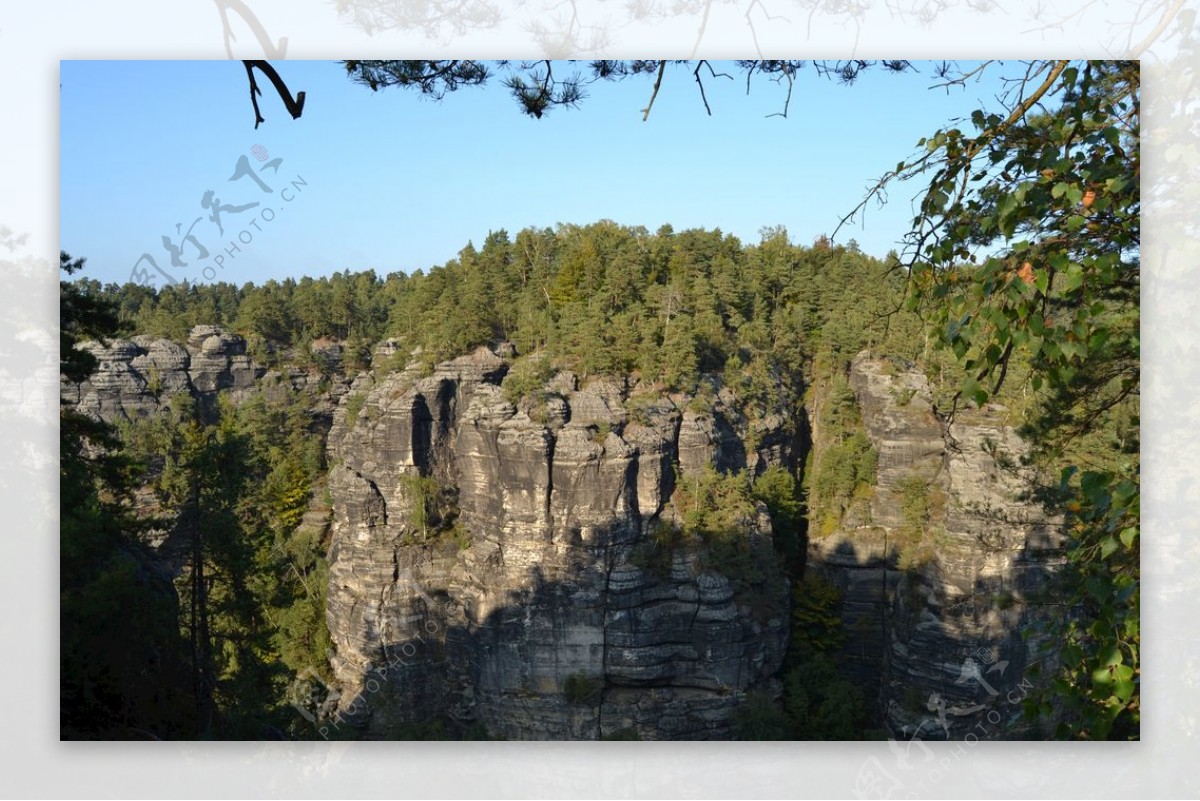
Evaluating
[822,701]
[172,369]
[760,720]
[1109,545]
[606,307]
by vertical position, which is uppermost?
[606,307]

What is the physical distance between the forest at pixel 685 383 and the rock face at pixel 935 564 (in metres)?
0.46

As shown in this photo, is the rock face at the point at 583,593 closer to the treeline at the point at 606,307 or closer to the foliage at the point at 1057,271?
the treeline at the point at 606,307

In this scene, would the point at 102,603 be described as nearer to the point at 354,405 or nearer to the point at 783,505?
the point at 354,405

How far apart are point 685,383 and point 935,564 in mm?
4164

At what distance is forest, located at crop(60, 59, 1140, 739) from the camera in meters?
2.28

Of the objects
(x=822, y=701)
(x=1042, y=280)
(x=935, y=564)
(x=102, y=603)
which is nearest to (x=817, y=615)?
(x=822, y=701)

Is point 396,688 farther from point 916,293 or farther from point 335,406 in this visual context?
point 916,293

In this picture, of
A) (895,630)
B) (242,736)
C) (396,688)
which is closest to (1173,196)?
(242,736)

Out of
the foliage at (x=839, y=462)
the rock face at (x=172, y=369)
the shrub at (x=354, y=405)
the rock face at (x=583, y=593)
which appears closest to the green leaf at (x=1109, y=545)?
the rock face at (x=172, y=369)

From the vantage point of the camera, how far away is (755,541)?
13.3 m

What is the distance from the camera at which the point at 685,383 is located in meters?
13.5

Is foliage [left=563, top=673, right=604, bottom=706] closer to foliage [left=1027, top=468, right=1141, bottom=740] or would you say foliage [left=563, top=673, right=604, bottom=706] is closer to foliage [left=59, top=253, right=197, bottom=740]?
foliage [left=59, top=253, right=197, bottom=740]

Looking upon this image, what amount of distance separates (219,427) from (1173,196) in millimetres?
8497

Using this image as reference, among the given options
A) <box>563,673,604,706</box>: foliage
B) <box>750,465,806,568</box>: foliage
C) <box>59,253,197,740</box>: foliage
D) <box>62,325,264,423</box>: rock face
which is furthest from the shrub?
<box>59,253,197,740</box>: foliage
